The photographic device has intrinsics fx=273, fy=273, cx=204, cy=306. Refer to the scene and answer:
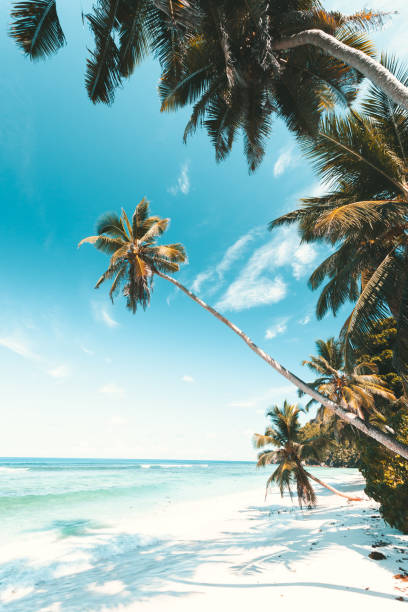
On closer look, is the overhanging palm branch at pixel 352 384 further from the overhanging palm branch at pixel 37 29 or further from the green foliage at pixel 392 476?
the overhanging palm branch at pixel 37 29

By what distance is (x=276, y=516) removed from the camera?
15273mm

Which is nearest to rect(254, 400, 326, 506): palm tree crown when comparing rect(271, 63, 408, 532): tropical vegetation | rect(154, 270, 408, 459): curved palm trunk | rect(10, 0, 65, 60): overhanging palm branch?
rect(271, 63, 408, 532): tropical vegetation

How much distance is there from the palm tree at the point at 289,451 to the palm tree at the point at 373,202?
12.3m

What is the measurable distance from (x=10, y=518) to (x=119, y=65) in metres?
20.7

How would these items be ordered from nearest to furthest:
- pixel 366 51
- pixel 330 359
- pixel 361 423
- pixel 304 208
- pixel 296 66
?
pixel 361 423
pixel 366 51
pixel 296 66
pixel 304 208
pixel 330 359

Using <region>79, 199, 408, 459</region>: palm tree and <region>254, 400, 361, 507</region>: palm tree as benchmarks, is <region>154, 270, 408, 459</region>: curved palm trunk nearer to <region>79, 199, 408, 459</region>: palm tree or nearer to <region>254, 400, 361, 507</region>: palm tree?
<region>79, 199, 408, 459</region>: palm tree

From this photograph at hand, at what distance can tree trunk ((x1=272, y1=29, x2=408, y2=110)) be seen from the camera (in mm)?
3877

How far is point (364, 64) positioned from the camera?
13.7 ft

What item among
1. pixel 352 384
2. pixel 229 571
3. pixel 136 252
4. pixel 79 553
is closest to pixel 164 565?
pixel 229 571

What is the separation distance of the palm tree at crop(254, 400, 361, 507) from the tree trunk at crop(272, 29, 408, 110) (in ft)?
53.0

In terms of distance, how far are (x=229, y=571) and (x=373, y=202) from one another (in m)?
9.08

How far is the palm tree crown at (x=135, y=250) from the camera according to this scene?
9969 mm

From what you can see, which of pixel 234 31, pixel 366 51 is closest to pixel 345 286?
pixel 366 51

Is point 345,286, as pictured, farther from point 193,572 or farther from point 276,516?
point 276,516
